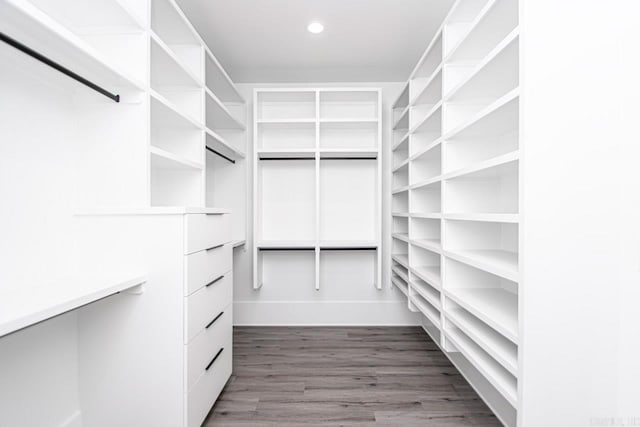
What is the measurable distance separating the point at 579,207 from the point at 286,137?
8.17 feet

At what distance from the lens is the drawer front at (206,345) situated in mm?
1412

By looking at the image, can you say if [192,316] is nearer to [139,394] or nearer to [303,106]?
[139,394]

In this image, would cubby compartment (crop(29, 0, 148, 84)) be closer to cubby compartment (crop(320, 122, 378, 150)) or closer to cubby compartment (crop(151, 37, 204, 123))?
cubby compartment (crop(151, 37, 204, 123))

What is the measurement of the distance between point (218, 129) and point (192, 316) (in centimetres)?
214

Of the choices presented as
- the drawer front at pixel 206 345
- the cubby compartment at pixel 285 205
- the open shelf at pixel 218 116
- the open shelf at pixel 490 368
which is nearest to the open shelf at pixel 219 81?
the open shelf at pixel 218 116

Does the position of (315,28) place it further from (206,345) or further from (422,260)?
(206,345)

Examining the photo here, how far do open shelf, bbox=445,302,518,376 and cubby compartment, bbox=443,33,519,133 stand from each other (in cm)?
92

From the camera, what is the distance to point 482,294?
164 centimetres

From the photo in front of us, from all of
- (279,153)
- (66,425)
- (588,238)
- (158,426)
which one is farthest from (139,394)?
(279,153)

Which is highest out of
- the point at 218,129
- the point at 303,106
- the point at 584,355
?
the point at 303,106

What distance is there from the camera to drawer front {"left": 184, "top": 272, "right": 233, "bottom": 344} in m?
1.40

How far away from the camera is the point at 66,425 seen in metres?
1.35

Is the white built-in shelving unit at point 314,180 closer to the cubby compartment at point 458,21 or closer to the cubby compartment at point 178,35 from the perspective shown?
the cubby compartment at point 178,35

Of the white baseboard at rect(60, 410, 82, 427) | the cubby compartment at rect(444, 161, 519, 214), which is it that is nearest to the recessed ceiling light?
the cubby compartment at rect(444, 161, 519, 214)
